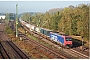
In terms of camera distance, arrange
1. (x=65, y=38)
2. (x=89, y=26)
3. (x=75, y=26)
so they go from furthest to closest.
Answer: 1. (x=75, y=26)
2. (x=89, y=26)
3. (x=65, y=38)

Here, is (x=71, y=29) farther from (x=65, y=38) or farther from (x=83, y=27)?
(x=65, y=38)

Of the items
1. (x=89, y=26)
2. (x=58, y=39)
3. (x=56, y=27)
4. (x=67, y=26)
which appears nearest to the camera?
(x=58, y=39)

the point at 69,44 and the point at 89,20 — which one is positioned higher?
the point at 89,20

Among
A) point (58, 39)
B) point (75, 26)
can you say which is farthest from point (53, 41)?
point (75, 26)

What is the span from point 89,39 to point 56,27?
28.4m

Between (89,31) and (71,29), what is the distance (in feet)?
45.3

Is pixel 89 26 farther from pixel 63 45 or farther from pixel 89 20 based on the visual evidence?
pixel 63 45

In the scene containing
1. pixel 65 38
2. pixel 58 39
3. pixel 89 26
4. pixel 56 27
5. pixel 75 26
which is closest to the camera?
pixel 65 38

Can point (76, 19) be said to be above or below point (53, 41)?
above

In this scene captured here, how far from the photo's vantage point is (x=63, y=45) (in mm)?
35219

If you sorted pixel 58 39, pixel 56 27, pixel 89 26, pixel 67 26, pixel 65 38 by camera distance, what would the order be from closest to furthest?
pixel 65 38 → pixel 58 39 → pixel 89 26 → pixel 67 26 → pixel 56 27

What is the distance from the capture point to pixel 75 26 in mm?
53406

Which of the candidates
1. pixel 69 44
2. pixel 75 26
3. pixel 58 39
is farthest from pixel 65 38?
pixel 75 26

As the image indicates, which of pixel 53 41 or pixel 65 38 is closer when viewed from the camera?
pixel 65 38
